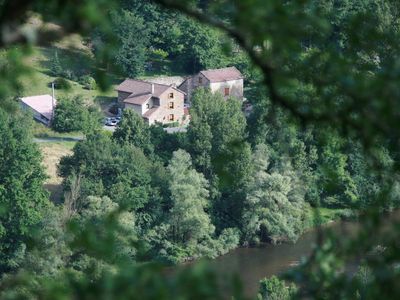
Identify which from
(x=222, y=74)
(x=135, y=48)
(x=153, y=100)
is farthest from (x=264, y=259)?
(x=135, y=48)

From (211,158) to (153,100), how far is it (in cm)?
1734

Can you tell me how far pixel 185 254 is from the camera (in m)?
14.5

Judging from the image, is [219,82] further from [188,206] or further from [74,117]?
[188,206]

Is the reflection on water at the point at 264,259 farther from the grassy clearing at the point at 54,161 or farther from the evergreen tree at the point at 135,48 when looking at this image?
the evergreen tree at the point at 135,48

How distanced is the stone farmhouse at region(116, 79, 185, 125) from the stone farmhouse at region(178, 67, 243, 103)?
0.78 meters

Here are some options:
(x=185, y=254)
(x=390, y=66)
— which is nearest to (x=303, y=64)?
(x=390, y=66)

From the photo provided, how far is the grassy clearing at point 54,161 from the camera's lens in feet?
53.2

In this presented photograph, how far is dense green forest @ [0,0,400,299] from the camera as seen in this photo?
1.70 metres

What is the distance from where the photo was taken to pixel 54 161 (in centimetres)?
1716

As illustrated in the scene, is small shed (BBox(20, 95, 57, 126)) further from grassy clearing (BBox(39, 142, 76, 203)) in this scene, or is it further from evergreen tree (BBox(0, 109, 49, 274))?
evergreen tree (BBox(0, 109, 49, 274))

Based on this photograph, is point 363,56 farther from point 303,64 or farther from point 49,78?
point 49,78

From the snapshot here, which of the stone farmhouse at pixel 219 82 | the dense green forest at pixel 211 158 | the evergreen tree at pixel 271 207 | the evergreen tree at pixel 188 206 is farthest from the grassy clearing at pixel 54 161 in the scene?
the stone farmhouse at pixel 219 82

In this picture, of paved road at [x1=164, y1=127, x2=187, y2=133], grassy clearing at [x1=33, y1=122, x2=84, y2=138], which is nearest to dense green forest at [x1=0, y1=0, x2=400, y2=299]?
grassy clearing at [x1=33, y1=122, x2=84, y2=138]

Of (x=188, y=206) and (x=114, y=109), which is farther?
(x=114, y=109)
